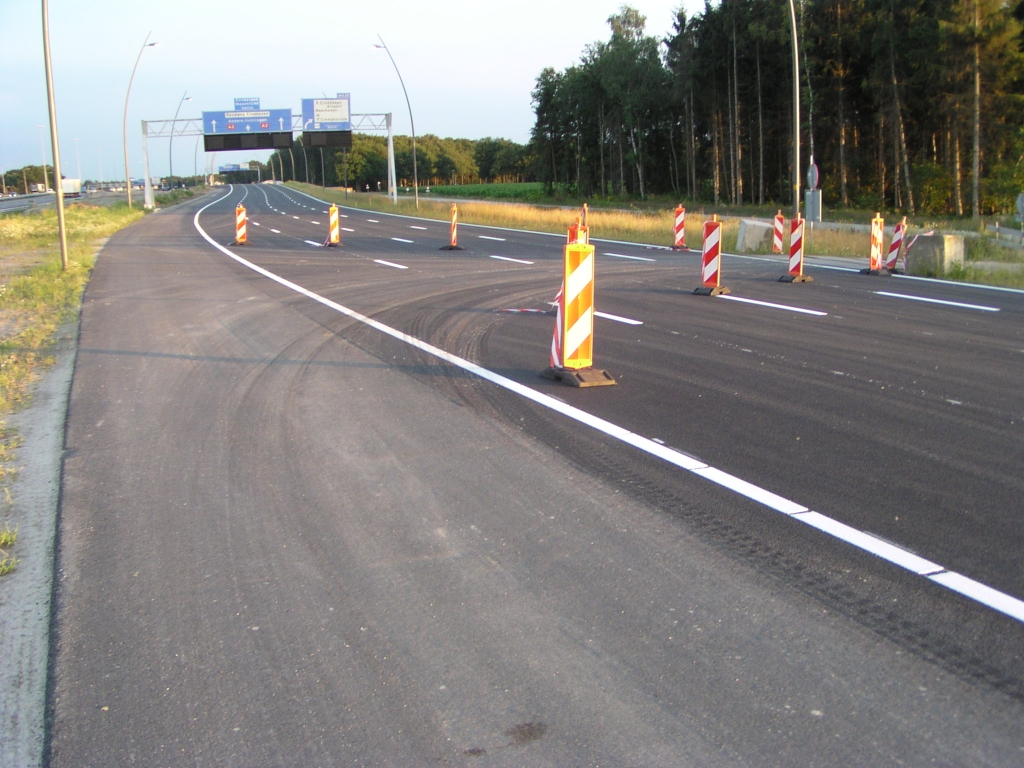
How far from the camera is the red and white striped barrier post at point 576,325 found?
8438mm

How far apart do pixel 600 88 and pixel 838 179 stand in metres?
25.9

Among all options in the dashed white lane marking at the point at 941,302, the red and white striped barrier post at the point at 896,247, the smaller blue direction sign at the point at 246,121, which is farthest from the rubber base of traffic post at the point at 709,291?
the smaller blue direction sign at the point at 246,121

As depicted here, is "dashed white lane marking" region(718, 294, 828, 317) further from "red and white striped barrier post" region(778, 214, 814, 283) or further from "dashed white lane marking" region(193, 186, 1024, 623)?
"dashed white lane marking" region(193, 186, 1024, 623)

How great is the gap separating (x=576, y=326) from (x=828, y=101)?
55.1 m

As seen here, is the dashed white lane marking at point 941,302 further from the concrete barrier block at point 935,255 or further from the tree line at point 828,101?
the tree line at point 828,101

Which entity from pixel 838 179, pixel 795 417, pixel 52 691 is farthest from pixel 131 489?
pixel 838 179

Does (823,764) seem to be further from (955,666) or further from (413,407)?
(413,407)

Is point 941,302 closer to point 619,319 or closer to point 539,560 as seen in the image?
point 619,319

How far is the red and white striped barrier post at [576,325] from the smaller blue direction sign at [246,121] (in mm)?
71334

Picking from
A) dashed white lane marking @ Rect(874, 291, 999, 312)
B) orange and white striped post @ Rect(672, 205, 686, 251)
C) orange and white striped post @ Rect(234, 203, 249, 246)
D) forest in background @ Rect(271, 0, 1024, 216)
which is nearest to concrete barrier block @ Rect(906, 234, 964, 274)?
dashed white lane marking @ Rect(874, 291, 999, 312)

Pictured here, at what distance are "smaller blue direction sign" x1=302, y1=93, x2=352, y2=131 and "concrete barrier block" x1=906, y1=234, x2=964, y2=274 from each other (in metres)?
57.1

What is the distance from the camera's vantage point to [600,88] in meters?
80.4

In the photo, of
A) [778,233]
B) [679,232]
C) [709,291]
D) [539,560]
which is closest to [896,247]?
[778,233]

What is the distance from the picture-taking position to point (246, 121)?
74.2 metres
